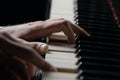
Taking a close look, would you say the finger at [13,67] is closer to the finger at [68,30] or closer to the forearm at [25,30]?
the forearm at [25,30]

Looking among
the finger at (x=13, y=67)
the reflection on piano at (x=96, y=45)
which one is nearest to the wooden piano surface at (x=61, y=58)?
the reflection on piano at (x=96, y=45)

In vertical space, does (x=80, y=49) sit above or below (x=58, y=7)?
below

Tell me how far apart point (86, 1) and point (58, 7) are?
0.46 ft

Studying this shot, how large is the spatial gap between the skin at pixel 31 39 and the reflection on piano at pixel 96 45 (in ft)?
0.23

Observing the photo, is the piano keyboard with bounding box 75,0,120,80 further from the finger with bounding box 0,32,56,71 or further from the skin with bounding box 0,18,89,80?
the finger with bounding box 0,32,56,71

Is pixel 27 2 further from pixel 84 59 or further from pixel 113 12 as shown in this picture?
pixel 84 59

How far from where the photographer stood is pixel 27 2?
6.56 ft

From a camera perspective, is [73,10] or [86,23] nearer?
[86,23]

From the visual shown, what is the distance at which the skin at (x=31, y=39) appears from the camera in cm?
71

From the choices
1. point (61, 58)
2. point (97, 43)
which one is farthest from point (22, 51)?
point (97, 43)

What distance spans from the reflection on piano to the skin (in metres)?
0.07

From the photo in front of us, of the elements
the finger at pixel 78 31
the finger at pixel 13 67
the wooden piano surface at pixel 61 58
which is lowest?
the wooden piano surface at pixel 61 58

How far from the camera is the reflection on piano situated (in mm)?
930

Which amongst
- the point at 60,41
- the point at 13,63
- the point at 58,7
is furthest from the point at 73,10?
the point at 13,63
